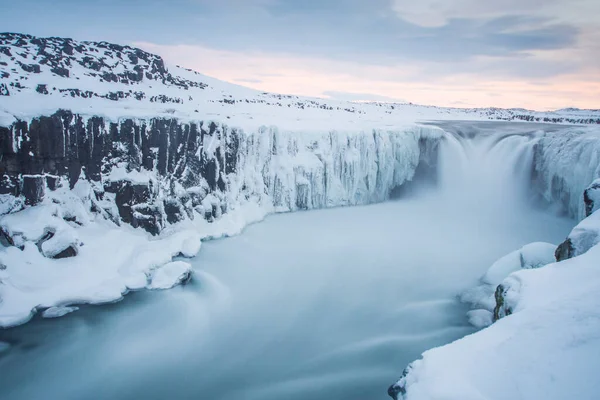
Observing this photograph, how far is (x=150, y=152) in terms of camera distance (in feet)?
51.6

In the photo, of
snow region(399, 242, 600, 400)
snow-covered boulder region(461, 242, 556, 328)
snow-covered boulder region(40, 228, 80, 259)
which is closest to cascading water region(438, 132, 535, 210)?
snow-covered boulder region(461, 242, 556, 328)

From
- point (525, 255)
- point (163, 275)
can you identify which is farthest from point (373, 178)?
point (163, 275)

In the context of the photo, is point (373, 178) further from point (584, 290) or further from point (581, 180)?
point (584, 290)

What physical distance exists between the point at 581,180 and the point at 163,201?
60.7 ft

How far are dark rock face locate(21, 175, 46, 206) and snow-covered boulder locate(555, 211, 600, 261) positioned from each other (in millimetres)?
15213

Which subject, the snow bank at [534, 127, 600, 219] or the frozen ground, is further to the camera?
the snow bank at [534, 127, 600, 219]

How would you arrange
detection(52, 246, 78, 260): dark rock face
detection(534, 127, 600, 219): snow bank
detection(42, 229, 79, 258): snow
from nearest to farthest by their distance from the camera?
detection(42, 229, 79, 258): snow → detection(52, 246, 78, 260): dark rock face → detection(534, 127, 600, 219): snow bank

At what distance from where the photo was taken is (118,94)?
28516 millimetres

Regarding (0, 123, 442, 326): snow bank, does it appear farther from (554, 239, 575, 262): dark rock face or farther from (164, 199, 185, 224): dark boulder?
(554, 239, 575, 262): dark rock face

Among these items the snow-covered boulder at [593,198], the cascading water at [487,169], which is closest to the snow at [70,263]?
the snow-covered boulder at [593,198]

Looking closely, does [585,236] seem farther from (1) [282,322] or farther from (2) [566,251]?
(1) [282,322]

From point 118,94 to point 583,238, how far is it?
2972 cm

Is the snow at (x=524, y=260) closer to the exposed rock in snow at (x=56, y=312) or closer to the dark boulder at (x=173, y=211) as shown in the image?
the dark boulder at (x=173, y=211)

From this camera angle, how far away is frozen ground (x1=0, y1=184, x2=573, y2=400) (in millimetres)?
8625
